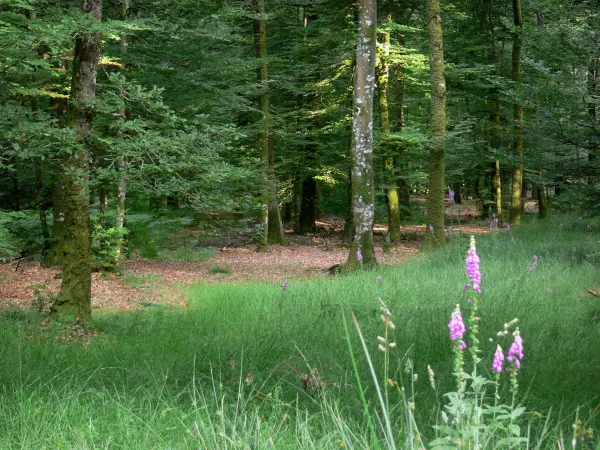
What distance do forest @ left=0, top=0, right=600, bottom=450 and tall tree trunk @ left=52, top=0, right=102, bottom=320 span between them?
0.03 m

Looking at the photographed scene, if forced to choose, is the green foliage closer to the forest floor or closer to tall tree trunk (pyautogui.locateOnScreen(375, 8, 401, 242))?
the forest floor

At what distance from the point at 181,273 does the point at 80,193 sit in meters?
7.10

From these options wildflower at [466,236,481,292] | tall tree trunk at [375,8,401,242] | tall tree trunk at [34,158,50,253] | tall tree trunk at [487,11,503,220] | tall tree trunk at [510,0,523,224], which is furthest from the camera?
tall tree trunk at [487,11,503,220]

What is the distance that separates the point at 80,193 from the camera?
7.09 m

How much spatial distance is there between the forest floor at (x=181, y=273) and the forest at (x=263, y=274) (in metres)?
0.11

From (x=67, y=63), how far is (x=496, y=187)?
16764 millimetres

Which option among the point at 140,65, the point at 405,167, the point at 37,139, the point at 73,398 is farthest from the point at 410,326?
the point at 405,167

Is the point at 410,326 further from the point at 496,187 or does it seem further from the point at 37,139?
the point at 496,187

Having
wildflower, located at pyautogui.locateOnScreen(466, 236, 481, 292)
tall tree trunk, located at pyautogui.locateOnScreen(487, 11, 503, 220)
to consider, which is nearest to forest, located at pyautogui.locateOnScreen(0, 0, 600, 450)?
wildflower, located at pyautogui.locateOnScreen(466, 236, 481, 292)

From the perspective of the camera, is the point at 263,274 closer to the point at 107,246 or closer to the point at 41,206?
the point at 107,246

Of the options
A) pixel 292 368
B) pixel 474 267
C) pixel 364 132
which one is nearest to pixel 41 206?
pixel 364 132

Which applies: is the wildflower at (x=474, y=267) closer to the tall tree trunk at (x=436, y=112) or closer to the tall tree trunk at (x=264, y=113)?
the tall tree trunk at (x=436, y=112)

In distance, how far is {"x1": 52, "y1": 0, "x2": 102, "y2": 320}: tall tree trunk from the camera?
7160 mm

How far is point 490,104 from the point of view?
2328 centimetres
